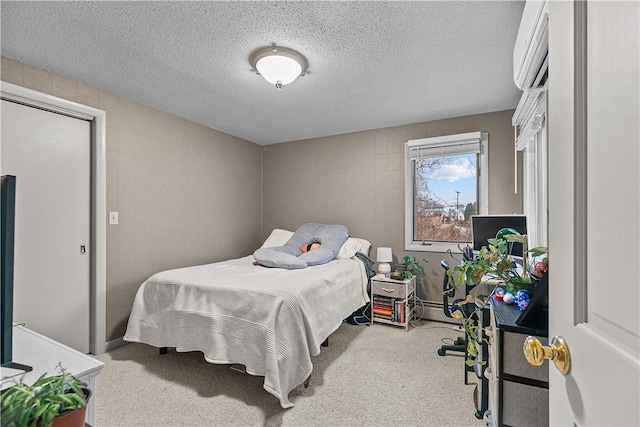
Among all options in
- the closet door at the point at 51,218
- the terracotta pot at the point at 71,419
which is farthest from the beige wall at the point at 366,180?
the terracotta pot at the point at 71,419

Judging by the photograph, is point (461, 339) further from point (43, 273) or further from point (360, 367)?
point (43, 273)

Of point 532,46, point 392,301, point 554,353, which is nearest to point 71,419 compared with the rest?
point 554,353

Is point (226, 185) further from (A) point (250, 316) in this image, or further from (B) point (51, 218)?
(A) point (250, 316)

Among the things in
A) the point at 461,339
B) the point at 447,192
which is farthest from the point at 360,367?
the point at 447,192

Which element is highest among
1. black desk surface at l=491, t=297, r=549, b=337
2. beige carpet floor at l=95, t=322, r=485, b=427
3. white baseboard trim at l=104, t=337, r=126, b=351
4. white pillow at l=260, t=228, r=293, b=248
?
white pillow at l=260, t=228, r=293, b=248

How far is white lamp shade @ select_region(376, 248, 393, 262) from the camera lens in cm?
354

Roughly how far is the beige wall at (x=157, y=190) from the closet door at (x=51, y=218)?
19 cm

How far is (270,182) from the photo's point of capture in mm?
4637

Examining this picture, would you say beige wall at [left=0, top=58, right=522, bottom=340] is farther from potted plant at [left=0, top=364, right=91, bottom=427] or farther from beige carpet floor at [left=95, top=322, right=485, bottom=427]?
potted plant at [left=0, top=364, right=91, bottom=427]

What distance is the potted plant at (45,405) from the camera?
2.13 feet

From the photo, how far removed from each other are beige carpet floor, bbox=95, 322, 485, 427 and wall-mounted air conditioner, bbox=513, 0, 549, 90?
201 cm

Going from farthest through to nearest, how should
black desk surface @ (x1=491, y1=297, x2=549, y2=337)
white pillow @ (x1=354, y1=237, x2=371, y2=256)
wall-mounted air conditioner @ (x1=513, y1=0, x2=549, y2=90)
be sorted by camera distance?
1. white pillow @ (x1=354, y1=237, x2=371, y2=256)
2. wall-mounted air conditioner @ (x1=513, y1=0, x2=549, y2=90)
3. black desk surface @ (x1=491, y1=297, x2=549, y2=337)

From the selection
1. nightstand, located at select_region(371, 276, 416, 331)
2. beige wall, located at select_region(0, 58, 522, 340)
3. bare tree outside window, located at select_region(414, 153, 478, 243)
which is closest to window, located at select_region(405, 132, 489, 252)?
bare tree outside window, located at select_region(414, 153, 478, 243)

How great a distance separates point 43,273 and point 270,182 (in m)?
2.79
